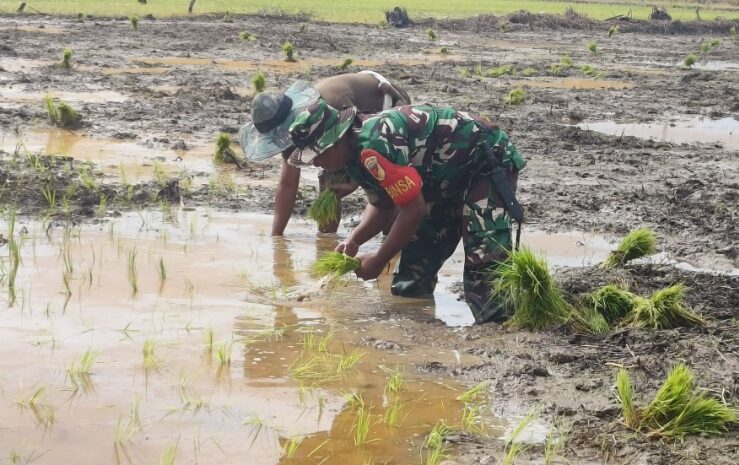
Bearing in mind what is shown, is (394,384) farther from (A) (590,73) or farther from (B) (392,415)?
(A) (590,73)

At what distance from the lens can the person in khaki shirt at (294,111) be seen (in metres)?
5.57

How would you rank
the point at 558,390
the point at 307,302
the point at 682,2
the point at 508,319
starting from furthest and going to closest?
the point at 682,2 → the point at 307,302 → the point at 508,319 → the point at 558,390

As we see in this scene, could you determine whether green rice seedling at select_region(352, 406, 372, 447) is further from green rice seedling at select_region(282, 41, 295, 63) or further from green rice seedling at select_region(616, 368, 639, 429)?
green rice seedling at select_region(282, 41, 295, 63)

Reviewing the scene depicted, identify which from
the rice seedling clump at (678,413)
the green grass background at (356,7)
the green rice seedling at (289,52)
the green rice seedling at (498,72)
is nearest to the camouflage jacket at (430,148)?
the rice seedling clump at (678,413)

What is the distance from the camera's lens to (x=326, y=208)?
6.94m

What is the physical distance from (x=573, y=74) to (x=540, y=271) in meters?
14.6

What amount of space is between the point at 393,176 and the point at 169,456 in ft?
5.94

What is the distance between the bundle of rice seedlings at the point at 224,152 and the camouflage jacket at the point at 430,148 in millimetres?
4002

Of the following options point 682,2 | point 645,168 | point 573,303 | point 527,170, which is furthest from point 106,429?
point 682,2

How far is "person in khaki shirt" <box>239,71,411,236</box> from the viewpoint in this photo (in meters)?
5.57

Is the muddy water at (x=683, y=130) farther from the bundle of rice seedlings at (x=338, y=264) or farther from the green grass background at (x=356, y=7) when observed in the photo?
the green grass background at (x=356, y=7)

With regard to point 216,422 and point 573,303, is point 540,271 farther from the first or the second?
point 216,422

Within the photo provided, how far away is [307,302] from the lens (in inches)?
223

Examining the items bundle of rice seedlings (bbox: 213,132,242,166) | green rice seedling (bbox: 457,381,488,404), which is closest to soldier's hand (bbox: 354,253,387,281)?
green rice seedling (bbox: 457,381,488,404)
